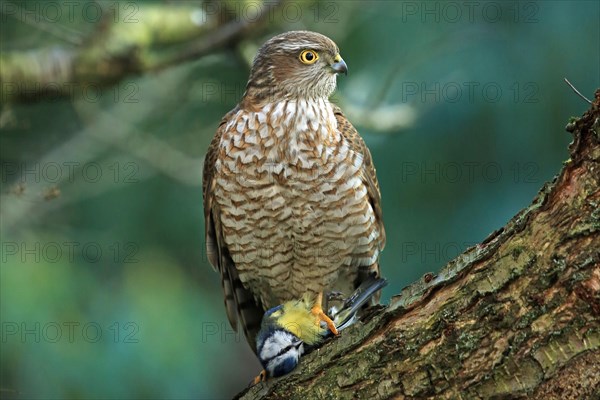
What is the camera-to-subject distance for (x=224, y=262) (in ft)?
16.4

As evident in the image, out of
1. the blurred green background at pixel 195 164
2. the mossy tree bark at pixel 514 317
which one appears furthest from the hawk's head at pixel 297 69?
the mossy tree bark at pixel 514 317

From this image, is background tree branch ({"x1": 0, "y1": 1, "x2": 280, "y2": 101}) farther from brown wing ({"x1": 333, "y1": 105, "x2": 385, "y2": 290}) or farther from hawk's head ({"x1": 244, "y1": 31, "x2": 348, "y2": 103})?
brown wing ({"x1": 333, "y1": 105, "x2": 385, "y2": 290})

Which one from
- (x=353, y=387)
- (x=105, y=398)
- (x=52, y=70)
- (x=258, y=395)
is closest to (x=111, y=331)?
(x=105, y=398)

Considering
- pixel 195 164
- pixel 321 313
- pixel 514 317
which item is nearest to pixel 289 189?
pixel 321 313

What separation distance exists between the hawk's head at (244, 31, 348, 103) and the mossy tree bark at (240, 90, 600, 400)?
6.43ft

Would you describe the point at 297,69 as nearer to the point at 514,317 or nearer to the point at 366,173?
the point at 366,173

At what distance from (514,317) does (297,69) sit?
96.5 inches

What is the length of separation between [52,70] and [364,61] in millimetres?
3689

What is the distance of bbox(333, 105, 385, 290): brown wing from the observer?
15.4 ft

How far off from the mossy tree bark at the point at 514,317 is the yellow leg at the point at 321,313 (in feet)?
3.14

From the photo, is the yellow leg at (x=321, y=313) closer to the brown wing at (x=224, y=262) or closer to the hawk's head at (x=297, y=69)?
the brown wing at (x=224, y=262)

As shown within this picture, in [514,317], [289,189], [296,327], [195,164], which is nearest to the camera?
[514,317]

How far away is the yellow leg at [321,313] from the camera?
13.4 ft

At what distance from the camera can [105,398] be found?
6594 mm
